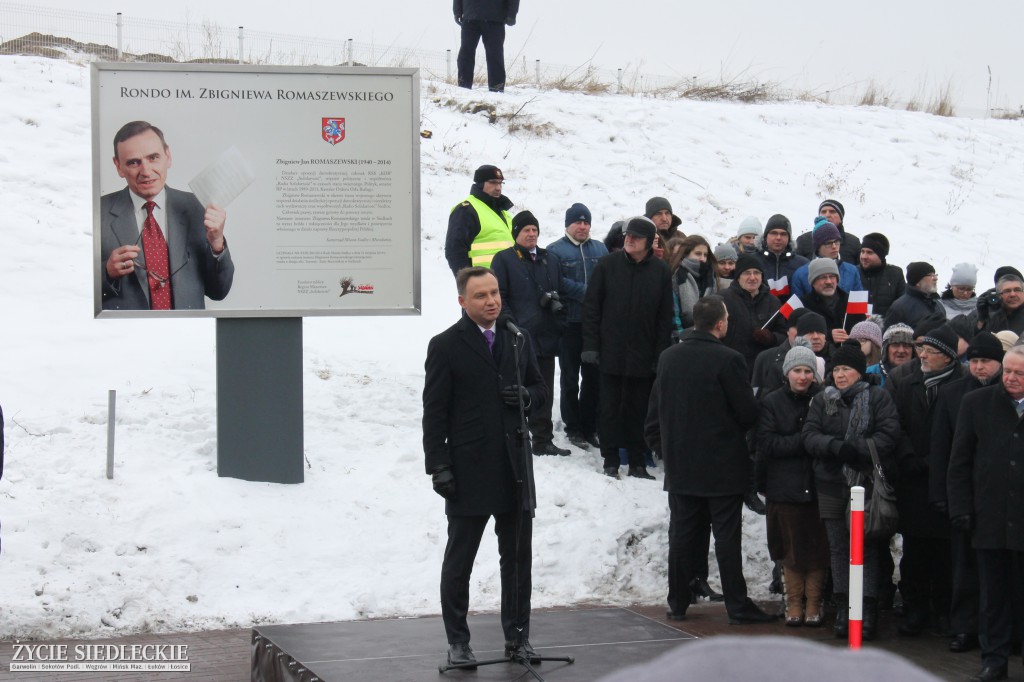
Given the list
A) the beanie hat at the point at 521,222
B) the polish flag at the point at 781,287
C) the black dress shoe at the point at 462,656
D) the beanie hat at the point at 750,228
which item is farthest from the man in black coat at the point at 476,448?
the beanie hat at the point at 750,228

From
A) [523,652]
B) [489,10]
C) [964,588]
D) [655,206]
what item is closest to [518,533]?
[523,652]

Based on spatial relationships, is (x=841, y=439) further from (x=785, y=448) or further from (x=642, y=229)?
(x=642, y=229)

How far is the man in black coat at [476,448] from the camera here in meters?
7.07

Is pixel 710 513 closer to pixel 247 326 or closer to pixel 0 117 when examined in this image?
pixel 247 326

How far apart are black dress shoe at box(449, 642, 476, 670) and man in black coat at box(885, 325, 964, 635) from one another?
329cm

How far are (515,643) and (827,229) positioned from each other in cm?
610

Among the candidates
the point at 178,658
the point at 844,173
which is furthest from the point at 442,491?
the point at 844,173

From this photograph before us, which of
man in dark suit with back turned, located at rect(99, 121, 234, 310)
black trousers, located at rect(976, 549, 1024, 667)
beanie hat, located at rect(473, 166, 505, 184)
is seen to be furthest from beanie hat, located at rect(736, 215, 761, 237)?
black trousers, located at rect(976, 549, 1024, 667)

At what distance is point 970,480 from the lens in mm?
7934

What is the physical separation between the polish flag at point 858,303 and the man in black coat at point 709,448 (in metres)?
2.19

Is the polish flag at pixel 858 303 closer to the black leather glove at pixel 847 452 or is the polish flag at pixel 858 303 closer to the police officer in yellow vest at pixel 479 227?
the black leather glove at pixel 847 452

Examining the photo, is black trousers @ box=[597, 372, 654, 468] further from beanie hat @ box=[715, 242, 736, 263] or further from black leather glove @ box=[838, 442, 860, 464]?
black leather glove @ box=[838, 442, 860, 464]

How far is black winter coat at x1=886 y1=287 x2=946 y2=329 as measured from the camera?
1091cm

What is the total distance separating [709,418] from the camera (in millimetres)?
8898
